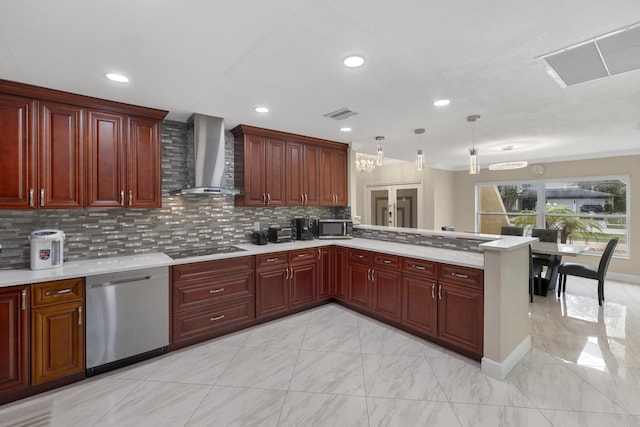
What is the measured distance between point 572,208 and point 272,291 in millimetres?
6478

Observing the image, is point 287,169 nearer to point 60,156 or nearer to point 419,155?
point 419,155

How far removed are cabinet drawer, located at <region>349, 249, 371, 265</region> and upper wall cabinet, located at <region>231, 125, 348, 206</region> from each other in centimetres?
104

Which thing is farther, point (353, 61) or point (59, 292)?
point (59, 292)

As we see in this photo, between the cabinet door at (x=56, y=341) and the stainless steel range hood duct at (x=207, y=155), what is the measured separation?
1500 millimetres

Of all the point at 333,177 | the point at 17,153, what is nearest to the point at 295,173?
the point at 333,177

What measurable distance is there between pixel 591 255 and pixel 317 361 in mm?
6233

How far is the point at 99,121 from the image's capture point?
111 inches

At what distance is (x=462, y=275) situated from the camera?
271cm

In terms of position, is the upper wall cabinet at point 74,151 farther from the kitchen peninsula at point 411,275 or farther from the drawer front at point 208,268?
the drawer front at point 208,268

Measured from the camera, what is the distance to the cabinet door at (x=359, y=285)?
3672 mm

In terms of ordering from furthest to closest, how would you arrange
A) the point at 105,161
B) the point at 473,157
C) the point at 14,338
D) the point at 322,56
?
the point at 473,157
the point at 105,161
the point at 14,338
the point at 322,56

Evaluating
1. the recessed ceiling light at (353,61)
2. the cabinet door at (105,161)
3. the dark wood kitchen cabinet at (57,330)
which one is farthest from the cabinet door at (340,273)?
the dark wood kitchen cabinet at (57,330)

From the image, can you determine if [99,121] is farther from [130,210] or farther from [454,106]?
[454,106]

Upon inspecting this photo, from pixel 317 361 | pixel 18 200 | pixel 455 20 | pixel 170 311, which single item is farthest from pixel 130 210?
pixel 455 20
